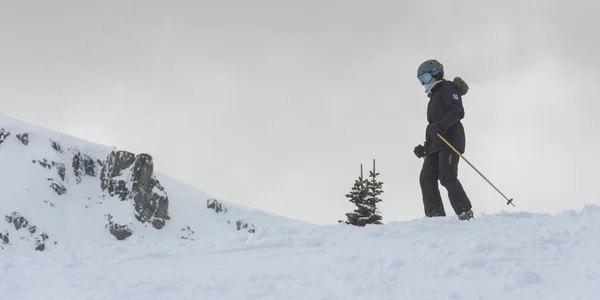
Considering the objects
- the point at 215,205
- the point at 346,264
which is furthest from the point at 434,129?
the point at 215,205

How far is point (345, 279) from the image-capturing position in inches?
212

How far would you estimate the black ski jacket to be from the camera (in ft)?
29.9

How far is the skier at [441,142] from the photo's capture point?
8.99 metres

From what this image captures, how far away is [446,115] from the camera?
29.8 feet

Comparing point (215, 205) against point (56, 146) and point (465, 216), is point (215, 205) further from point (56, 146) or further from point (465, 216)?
point (465, 216)

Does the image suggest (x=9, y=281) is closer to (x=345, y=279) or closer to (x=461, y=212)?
(x=345, y=279)

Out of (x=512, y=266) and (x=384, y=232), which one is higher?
(x=384, y=232)

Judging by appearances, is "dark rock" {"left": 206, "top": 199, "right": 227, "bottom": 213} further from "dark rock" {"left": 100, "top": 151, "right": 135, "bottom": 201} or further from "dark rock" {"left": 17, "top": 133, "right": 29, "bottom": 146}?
"dark rock" {"left": 17, "top": 133, "right": 29, "bottom": 146}

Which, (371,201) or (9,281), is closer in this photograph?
(9,281)

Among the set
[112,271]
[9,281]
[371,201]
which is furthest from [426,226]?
[371,201]

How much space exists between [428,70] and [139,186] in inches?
3837

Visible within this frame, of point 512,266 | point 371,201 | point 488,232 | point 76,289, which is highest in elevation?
point 371,201

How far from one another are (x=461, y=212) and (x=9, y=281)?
6.62 m

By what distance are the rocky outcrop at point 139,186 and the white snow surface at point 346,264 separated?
3698 inches
